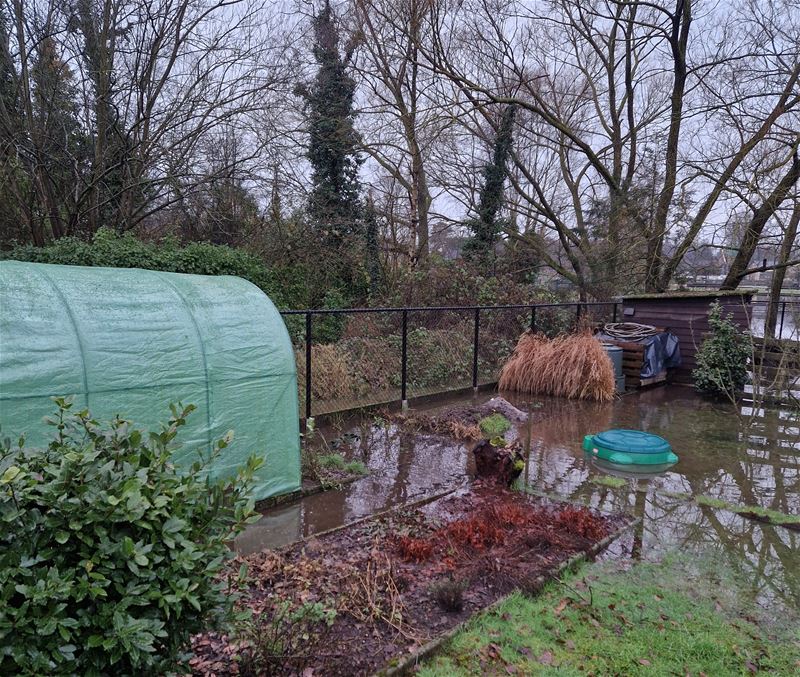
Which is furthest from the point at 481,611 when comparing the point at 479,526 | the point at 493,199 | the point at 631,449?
the point at 493,199

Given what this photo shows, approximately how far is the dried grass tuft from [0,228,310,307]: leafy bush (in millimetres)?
5277

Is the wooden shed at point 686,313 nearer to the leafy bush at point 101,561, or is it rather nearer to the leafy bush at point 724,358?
the leafy bush at point 724,358

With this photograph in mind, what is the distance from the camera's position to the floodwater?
14.1 ft

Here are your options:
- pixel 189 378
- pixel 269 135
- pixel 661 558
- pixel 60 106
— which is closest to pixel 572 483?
pixel 661 558

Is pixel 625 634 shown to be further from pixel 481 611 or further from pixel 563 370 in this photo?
pixel 563 370

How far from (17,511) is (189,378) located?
2690 millimetres

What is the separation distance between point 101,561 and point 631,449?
18.7ft

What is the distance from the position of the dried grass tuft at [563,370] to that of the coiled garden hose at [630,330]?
1132 millimetres

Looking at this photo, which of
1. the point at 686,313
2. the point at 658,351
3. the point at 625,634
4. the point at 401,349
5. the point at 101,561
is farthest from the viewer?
the point at 686,313

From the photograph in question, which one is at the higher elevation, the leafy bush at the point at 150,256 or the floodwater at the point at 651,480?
the leafy bush at the point at 150,256

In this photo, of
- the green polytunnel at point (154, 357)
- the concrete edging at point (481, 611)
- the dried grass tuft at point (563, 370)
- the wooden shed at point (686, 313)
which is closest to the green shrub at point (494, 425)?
the dried grass tuft at point (563, 370)

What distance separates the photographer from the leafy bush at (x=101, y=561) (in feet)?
5.77

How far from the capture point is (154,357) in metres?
4.29

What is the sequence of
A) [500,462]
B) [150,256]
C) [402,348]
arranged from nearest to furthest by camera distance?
[500,462], [402,348], [150,256]
